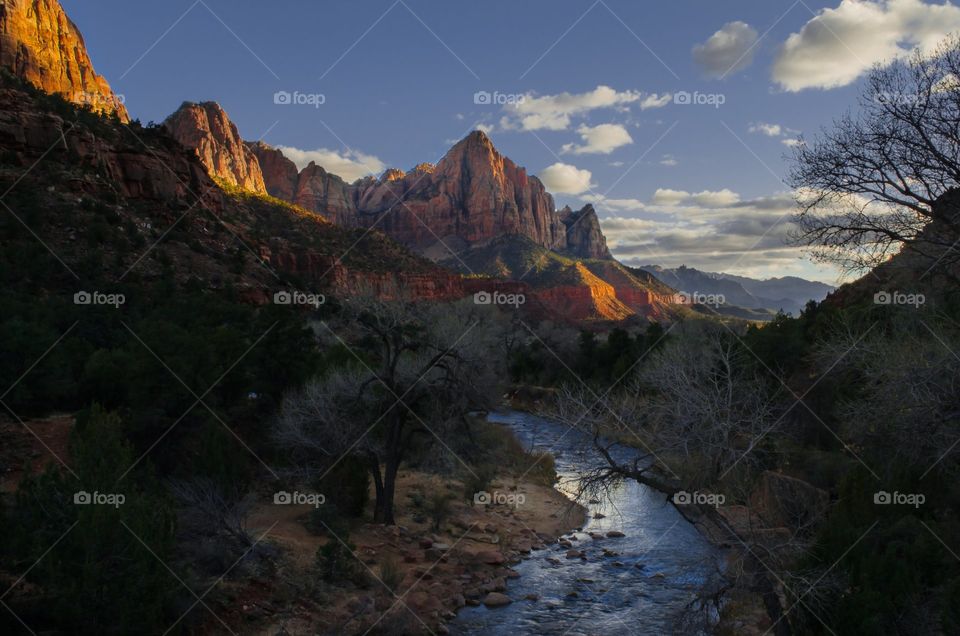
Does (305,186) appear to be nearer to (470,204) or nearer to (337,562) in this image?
(470,204)

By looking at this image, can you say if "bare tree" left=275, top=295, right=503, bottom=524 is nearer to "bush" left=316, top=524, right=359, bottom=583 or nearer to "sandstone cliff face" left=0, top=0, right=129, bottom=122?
"bush" left=316, top=524, right=359, bottom=583

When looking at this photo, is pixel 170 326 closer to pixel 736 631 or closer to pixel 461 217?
pixel 736 631

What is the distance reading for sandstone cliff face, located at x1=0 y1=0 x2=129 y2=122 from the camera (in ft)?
171

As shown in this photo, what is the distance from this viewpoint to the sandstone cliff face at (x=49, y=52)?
52125mm

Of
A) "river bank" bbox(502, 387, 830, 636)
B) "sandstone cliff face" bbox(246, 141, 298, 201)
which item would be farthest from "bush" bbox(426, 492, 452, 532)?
"sandstone cliff face" bbox(246, 141, 298, 201)

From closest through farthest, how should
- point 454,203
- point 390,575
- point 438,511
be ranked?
1. point 390,575
2. point 438,511
3. point 454,203

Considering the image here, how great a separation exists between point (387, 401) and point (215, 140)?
412 ft

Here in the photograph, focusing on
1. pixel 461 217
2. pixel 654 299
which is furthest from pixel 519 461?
pixel 461 217

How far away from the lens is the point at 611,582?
13.9m

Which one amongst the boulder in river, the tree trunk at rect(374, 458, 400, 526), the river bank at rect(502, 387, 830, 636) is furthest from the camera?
the tree trunk at rect(374, 458, 400, 526)

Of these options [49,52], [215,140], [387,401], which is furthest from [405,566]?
[215,140]

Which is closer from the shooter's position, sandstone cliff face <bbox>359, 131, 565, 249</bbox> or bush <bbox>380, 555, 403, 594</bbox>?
bush <bbox>380, 555, 403, 594</bbox>

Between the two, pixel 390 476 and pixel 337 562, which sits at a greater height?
pixel 390 476

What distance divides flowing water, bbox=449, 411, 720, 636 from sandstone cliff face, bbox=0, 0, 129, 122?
2054 inches
